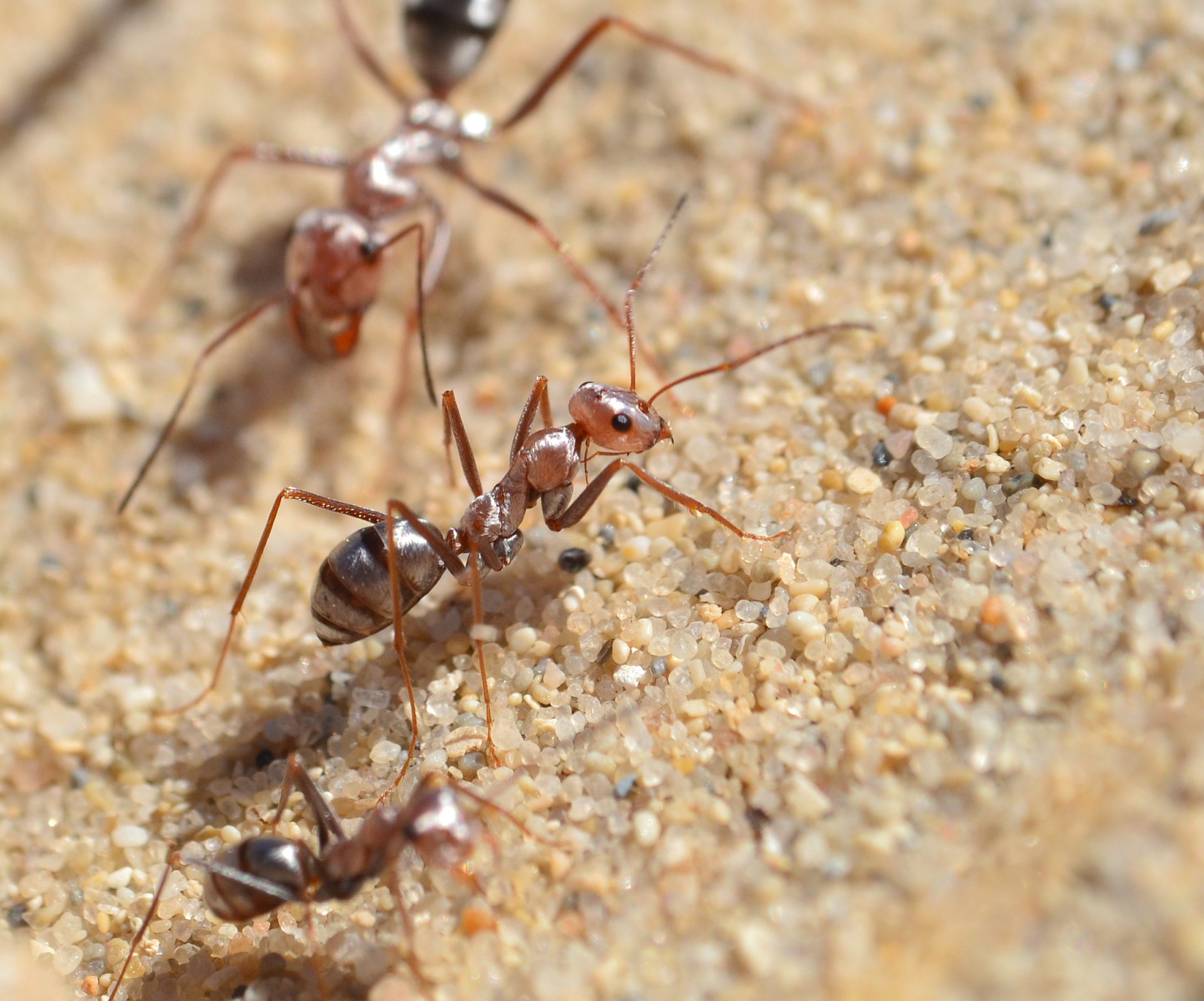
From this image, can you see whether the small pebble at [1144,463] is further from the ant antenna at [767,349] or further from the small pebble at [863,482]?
the ant antenna at [767,349]

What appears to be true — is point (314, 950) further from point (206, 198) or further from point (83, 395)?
point (206, 198)

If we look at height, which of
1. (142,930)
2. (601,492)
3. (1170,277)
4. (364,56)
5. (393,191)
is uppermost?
(364,56)

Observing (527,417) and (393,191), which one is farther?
(393,191)

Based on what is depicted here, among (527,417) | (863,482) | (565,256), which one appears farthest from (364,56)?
(863,482)

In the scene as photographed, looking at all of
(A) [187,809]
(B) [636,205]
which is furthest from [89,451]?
(B) [636,205]

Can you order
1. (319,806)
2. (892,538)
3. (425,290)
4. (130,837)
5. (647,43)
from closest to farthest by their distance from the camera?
(319,806) < (892,538) < (130,837) < (425,290) < (647,43)

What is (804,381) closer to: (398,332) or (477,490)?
(477,490)

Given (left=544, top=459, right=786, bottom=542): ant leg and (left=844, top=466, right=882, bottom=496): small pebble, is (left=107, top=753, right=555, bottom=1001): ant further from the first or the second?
(left=844, top=466, right=882, bottom=496): small pebble
